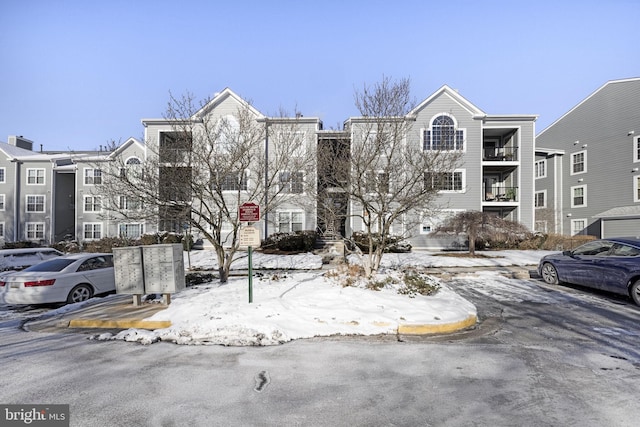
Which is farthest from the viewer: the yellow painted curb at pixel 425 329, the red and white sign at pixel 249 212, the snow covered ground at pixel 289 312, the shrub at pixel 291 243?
the shrub at pixel 291 243

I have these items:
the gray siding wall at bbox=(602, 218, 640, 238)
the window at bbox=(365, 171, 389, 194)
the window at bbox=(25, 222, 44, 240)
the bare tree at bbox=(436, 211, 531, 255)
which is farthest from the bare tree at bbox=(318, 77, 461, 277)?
the window at bbox=(25, 222, 44, 240)

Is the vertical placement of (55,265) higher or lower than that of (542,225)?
lower

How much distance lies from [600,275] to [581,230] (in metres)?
25.8

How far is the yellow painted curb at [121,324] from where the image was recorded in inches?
277

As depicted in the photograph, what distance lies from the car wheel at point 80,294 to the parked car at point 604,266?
14.1 meters

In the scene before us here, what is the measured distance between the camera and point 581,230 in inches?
1198

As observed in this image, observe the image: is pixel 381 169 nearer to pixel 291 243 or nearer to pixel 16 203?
pixel 291 243

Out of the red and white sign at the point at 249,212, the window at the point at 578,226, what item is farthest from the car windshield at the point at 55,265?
the window at the point at 578,226

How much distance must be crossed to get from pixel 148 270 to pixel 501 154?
26891 millimetres

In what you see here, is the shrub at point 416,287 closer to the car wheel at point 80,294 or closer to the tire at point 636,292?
the tire at point 636,292

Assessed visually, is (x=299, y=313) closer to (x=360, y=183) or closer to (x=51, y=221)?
(x=360, y=183)

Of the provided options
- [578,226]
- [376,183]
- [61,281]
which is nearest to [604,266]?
[376,183]

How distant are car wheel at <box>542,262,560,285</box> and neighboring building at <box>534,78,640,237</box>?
65.7 ft

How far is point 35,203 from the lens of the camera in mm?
32469
